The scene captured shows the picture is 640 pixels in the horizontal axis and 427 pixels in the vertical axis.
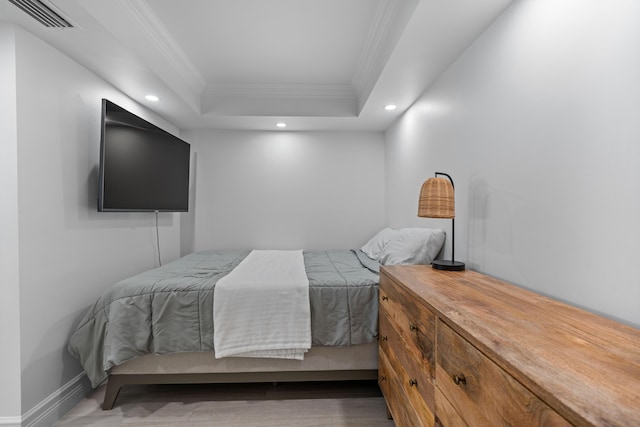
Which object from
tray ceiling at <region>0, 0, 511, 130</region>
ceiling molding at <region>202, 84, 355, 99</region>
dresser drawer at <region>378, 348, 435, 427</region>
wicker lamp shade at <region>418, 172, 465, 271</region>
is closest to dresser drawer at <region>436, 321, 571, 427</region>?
dresser drawer at <region>378, 348, 435, 427</region>

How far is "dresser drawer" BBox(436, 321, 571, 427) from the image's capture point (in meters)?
0.64

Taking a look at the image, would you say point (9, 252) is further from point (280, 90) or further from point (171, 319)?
point (280, 90)

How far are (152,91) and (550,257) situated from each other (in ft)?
9.85

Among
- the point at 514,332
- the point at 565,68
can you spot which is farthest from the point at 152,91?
the point at 514,332

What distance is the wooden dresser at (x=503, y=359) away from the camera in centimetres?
58

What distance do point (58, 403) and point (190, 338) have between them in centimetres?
87

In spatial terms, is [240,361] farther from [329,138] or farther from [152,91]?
[329,138]

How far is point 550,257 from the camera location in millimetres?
1279

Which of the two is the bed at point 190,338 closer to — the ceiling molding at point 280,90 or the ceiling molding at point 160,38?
the ceiling molding at point 160,38

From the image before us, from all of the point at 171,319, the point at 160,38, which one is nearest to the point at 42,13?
the point at 160,38

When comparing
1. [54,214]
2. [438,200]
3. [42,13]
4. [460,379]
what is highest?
[42,13]

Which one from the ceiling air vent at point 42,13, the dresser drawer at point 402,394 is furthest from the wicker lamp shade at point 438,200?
the ceiling air vent at point 42,13

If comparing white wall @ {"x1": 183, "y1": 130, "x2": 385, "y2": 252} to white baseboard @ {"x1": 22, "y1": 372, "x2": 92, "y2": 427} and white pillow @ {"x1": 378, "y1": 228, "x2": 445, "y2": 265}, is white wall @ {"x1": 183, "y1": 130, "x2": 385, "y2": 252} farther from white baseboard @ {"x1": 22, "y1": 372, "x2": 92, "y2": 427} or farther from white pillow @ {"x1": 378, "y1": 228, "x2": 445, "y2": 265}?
white baseboard @ {"x1": 22, "y1": 372, "x2": 92, "y2": 427}

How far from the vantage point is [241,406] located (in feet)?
6.53
